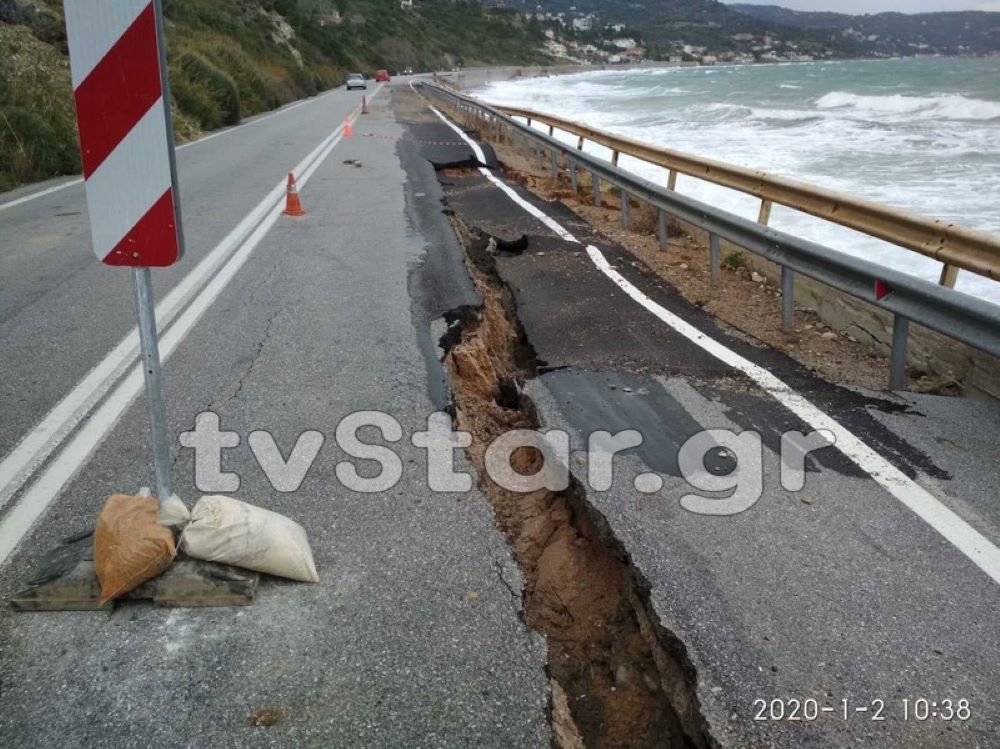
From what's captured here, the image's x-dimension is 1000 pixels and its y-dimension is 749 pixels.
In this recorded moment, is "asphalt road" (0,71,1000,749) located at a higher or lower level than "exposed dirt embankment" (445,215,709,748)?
higher

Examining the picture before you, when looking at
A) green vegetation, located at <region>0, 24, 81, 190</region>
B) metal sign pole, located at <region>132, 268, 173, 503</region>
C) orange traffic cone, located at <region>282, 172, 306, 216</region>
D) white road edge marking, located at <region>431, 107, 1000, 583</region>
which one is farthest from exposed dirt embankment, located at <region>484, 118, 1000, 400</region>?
green vegetation, located at <region>0, 24, 81, 190</region>

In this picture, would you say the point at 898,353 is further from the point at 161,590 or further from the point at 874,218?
the point at 161,590

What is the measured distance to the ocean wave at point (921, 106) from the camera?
36.4 metres

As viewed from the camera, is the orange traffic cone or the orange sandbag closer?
the orange sandbag

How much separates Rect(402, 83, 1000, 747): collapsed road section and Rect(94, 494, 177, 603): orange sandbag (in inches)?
53.2

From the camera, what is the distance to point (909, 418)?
4.32 metres

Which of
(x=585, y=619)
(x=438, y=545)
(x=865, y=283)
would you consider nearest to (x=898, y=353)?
(x=865, y=283)

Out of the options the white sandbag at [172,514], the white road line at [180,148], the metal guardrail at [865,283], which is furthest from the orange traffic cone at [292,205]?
the white sandbag at [172,514]

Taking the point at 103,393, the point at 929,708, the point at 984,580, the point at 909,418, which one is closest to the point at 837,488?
the point at 984,580

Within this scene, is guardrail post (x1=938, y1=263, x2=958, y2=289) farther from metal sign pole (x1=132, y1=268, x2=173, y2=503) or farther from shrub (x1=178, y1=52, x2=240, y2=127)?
shrub (x1=178, y1=52, x2=240, y2=127)

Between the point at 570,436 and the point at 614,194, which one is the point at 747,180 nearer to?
the point at 570,436

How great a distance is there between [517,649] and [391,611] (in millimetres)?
459

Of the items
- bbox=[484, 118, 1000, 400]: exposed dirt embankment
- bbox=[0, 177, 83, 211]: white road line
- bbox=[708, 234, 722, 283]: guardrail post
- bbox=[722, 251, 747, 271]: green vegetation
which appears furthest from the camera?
bbox=[0, 177, 83, 211]: white road line

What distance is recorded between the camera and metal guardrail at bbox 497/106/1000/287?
472 centimetres
